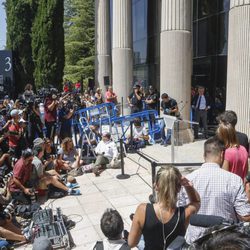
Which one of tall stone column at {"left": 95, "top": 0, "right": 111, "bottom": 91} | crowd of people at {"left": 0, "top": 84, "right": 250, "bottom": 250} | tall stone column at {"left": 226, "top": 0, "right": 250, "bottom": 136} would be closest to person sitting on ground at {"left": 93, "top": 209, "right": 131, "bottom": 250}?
crowd of people at {"left": 0, "top": 84, "right": 250, "bottom": 250}

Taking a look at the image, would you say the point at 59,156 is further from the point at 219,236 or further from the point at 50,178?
the point at 219,236

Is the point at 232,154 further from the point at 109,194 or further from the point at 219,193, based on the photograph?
the point at 109,194

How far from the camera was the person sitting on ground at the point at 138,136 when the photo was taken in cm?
1012

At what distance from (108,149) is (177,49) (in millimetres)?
3556

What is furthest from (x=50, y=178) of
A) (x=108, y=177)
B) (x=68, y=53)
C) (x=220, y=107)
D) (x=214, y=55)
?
(x=68, y=53)

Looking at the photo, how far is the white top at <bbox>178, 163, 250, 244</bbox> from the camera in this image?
282 cm

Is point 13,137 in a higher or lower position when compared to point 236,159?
lower

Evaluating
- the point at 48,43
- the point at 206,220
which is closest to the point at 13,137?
the point at 206,220

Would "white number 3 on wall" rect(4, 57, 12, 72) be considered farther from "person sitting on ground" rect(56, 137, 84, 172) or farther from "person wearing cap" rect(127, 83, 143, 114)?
"person sitting on ground" rect(56, 137, 84, 172)

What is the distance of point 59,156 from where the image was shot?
8891 mm

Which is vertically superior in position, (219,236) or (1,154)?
(219,236)

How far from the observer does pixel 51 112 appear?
10320 mm

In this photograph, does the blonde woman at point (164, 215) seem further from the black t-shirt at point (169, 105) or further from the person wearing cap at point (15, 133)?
the black t-shirt at point (169, 105)

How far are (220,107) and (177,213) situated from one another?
35.0 feet
